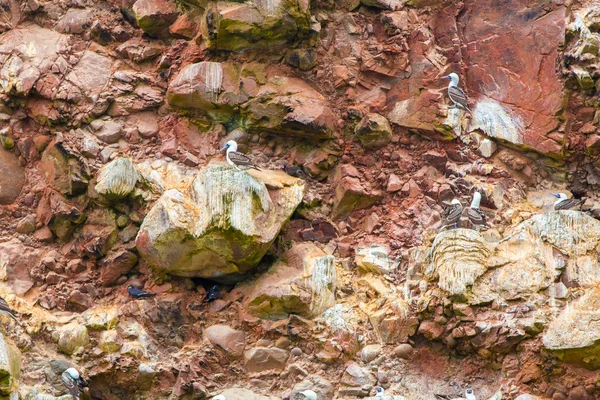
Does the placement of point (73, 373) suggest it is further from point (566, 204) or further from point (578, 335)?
point (566, 204)

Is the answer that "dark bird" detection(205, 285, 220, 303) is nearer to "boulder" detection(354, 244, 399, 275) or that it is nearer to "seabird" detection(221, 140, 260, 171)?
"seabird" detection(221, 140, 260, 171)

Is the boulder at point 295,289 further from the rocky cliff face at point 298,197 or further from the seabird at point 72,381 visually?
the seabird at point 72,381

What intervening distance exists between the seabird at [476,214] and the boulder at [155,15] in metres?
5.55

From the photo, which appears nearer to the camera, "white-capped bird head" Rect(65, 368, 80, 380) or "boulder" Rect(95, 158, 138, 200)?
"white-capped bird head" Rect(65, 368, 80, 380)

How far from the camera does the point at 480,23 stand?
1883 centimetres

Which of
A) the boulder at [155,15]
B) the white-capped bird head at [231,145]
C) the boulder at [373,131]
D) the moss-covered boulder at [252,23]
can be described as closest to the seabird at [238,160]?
the white-capped bird head at [231,145]

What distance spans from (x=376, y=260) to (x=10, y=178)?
18.6 feet

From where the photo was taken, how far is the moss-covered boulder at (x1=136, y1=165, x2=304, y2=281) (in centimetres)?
1664

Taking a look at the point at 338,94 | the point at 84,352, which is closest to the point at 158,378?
the point at 84,352

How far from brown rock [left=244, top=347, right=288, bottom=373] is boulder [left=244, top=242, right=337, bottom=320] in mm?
518

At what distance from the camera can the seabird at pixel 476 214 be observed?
1694 cm

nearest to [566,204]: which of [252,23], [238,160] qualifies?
[238,160]

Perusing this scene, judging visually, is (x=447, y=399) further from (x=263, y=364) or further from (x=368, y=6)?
(x=368, y=6)

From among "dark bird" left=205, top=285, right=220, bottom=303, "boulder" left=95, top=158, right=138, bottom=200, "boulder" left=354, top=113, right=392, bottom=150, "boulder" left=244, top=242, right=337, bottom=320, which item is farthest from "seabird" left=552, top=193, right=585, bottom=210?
"boulder" left=95, top=158, right=138, bottom=200
